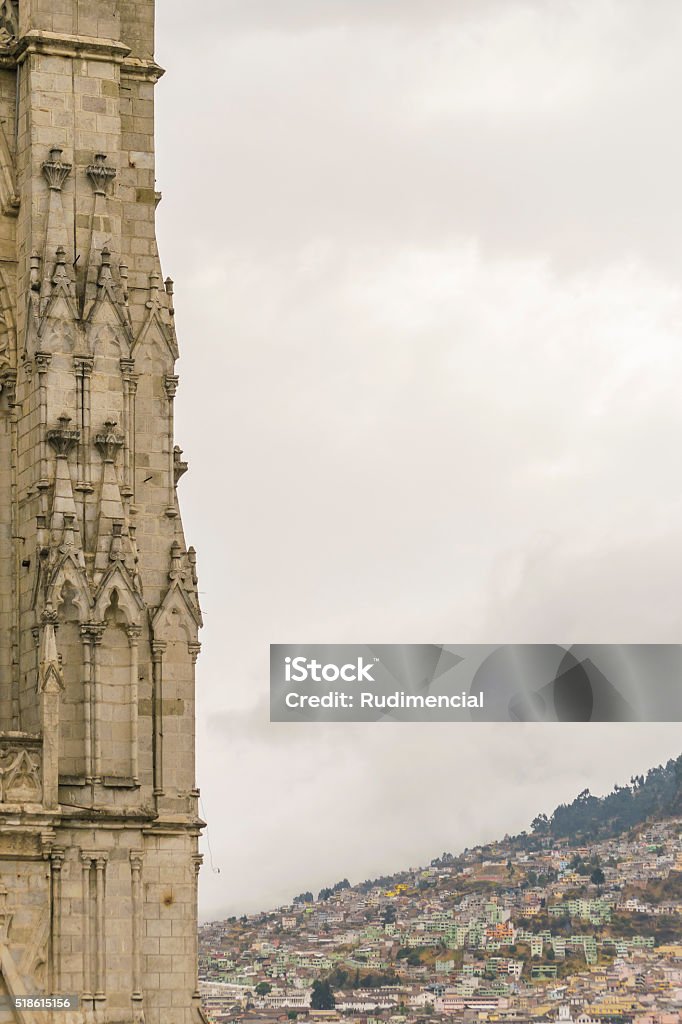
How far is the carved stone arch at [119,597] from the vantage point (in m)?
41.3

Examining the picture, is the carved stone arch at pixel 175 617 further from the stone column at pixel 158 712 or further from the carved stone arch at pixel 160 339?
the carved stone arch at pixel 160 339

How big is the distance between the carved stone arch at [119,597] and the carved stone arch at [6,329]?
3.98m

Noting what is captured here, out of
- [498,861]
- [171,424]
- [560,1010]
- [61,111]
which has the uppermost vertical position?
[61,111]

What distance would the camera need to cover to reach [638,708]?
177 feet

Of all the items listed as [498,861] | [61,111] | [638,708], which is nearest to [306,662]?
[638,708]

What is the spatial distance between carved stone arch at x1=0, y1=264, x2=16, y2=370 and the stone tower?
0.15 feet

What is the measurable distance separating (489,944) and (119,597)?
22.5m

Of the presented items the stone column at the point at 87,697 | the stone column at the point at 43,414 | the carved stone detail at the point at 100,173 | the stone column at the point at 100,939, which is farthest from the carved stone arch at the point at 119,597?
the carved stone detail at the point at 100,173

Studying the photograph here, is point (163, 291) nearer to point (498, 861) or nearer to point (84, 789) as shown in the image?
point (84, 789)

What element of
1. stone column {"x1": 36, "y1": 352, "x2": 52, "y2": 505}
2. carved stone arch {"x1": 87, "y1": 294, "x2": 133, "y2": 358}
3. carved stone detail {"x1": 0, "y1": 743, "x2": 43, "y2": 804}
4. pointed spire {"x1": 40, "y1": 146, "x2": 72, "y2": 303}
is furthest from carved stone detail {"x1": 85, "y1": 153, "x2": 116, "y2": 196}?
carved stone detail {"x1": 0, "y1": 743, "x2": 43, "y2": 804}

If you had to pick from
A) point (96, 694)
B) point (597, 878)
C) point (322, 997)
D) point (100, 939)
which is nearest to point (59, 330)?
point (96, 694)

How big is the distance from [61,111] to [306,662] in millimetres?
12144

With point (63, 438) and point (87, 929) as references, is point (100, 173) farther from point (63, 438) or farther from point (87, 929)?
point (87, 929)

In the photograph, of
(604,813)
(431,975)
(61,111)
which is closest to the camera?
(61,111)
